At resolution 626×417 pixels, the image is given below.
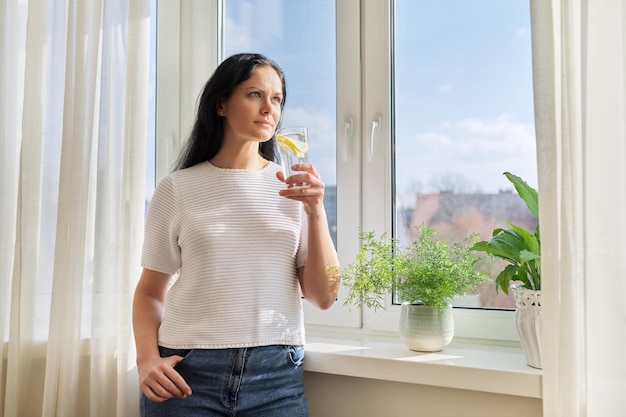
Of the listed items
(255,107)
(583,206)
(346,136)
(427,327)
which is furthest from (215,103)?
(583,206)

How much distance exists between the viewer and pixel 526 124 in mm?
1712

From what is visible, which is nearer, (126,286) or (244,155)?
(244,155)

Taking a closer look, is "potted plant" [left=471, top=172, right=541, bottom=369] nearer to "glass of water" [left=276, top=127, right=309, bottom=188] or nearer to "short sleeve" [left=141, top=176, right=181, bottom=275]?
"glass of water" [left=276, top=127, right=309, bottom=188]

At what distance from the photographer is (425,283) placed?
1.59m

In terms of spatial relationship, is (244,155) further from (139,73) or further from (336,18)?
(336,18)

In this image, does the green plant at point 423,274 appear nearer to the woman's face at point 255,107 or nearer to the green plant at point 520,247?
the green plant at point 520,247

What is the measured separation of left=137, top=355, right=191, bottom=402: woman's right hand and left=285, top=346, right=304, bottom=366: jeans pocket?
24cm

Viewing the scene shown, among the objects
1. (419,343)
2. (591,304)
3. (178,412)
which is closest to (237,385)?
(178,412)

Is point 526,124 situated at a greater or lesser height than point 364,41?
lesser

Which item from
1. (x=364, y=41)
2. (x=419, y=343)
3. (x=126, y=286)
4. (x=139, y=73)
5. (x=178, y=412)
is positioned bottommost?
(x=178, y=412)

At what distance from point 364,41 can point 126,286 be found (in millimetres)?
962

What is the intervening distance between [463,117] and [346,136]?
34 centimetres

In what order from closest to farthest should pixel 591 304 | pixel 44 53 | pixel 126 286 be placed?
1. pixel 591 304
2. pixel 126 286
3. pixel 44 53

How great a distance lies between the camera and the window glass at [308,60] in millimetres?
1981
